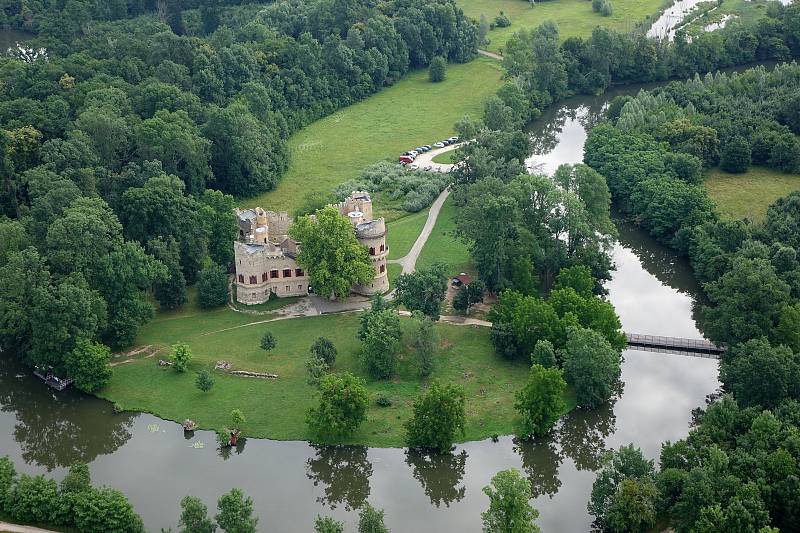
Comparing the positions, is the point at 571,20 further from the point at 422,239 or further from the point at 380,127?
the point at 422,239

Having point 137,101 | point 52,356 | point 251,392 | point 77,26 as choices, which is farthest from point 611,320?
point 77,26

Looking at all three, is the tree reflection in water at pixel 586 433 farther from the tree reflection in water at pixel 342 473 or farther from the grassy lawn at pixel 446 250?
the grassy lawn at pixel 446 250

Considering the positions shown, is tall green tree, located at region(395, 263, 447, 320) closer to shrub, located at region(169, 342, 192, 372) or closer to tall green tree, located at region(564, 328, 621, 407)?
tall green tree, located at region(564, 328, 621, 407)

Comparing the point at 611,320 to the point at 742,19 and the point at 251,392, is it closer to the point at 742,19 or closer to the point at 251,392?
the point at 251,392

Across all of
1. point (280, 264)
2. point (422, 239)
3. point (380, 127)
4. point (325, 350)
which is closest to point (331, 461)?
point (325, 350)

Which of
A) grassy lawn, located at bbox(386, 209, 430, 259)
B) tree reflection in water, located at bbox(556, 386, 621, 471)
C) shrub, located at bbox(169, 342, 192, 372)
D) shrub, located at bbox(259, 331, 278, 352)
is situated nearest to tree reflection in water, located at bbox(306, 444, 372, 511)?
shrub, located at bbox(259, 331, 278, 352)
